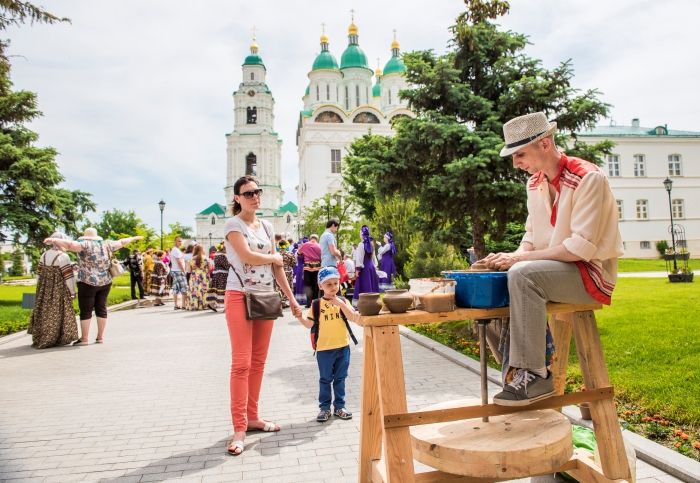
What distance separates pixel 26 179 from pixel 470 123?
17.3 metres

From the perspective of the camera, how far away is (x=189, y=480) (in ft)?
11.9

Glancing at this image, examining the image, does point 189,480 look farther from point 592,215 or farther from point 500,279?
point 592,215

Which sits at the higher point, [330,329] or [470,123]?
[470,123]

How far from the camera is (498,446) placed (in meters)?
2.70

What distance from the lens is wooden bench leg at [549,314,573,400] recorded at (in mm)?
3354

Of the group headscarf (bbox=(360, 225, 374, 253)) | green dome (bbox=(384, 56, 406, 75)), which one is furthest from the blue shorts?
green dome (bbox=(384, 56, 406, 75))

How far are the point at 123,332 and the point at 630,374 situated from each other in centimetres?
1047

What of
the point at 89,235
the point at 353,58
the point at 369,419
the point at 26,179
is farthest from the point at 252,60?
the point at 369,419

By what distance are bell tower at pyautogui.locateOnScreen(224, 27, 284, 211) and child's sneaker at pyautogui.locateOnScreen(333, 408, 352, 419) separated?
74.9m

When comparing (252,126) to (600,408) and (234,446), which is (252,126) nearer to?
(234,446)

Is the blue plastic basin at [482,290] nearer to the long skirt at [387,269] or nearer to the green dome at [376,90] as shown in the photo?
the long skirt at [387,269]

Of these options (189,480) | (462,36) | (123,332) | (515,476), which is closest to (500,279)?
(515,476)

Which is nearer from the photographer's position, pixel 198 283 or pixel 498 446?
pixel 498 446

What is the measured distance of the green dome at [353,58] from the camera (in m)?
74.9
